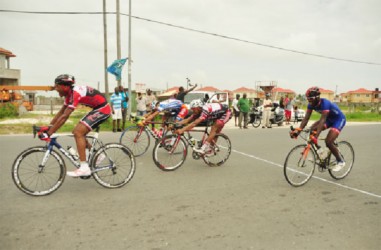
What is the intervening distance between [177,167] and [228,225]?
9.61 ft

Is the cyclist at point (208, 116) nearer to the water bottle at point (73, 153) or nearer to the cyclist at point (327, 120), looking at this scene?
the cyclist at point (327, 120)

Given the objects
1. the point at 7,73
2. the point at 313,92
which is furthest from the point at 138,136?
the point at 7,73

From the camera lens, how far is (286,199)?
15.3ft

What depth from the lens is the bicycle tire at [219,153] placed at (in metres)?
6.91

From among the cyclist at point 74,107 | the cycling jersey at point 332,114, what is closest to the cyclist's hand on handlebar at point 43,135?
the cyclist at point 74,107

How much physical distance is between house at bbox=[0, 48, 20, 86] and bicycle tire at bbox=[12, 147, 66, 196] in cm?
3940

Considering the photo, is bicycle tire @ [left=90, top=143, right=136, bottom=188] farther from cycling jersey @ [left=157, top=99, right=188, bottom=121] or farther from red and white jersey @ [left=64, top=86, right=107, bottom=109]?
cycling jersey @ [left=157, top=99, right=188, bottom=121]

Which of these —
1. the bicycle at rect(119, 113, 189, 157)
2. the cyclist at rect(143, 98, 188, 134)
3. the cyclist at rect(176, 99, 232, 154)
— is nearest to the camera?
the cyclist at rect(176, 99, 232, 154)

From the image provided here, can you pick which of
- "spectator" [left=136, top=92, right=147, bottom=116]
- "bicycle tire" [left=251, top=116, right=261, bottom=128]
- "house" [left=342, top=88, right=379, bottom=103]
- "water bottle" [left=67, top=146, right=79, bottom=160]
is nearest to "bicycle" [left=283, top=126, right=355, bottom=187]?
"water bottle" [left=67, top=146, right=79, bottom=160]

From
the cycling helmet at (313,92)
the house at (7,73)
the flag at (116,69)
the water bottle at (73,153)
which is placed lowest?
the water bottle at (73,153)

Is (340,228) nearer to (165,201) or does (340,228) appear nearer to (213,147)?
(165,201)

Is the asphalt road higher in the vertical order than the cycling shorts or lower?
lower

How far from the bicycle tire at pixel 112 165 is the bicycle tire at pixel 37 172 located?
53 cm

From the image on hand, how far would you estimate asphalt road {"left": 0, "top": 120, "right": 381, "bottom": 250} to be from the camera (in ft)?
10.6
